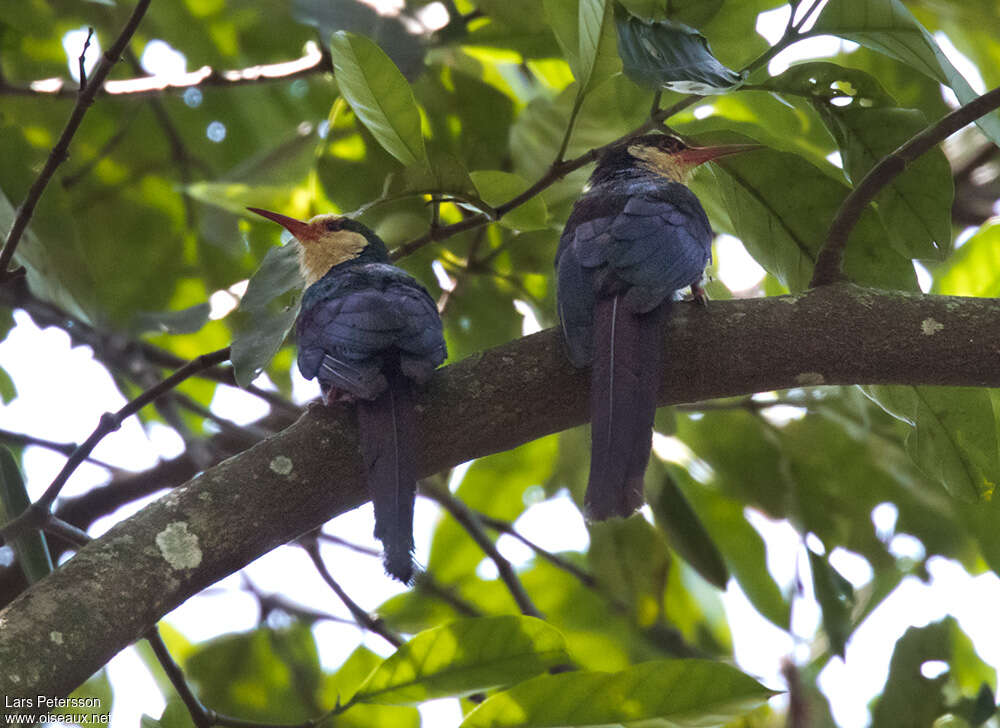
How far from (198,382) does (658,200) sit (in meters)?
2.40

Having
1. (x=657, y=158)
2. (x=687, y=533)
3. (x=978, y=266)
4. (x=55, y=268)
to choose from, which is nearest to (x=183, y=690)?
(x=55, y=268)

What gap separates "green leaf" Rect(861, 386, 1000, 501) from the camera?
2820mm

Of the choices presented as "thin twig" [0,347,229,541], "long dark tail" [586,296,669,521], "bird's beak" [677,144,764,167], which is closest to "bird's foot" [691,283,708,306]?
"long dark tail" [586,296,669,521]

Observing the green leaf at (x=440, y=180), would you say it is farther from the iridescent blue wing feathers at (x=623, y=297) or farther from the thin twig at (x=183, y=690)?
the thin twig at (x=183, y=690)

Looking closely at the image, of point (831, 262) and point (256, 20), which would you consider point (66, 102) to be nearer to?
point (256, 20)

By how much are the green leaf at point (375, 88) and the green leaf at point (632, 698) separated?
1.37 metres

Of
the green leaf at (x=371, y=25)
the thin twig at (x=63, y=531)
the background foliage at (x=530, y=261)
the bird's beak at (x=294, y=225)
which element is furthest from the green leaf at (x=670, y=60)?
the thin twig at (x=63, y=531)

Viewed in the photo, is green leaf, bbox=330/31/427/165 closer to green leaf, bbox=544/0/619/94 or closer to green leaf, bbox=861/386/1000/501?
green leaf, bbox=544/0/619/94

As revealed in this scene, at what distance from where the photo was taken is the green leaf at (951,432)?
2820mm

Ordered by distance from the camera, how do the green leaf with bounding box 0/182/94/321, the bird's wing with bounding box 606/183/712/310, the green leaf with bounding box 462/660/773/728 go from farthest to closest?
the green leaf with bounding box 0/182/94/321, the bird's wing with bounding box 606/183/712/310, the green leaf with bounding box 462/660/773/728

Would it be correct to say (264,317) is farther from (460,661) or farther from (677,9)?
(677,9)

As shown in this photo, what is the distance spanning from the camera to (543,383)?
8.17 feet

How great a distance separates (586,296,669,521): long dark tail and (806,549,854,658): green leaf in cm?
115

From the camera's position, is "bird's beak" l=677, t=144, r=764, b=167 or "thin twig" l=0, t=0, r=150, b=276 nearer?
"thin twig" l=0, t=0, r=150, b=276
